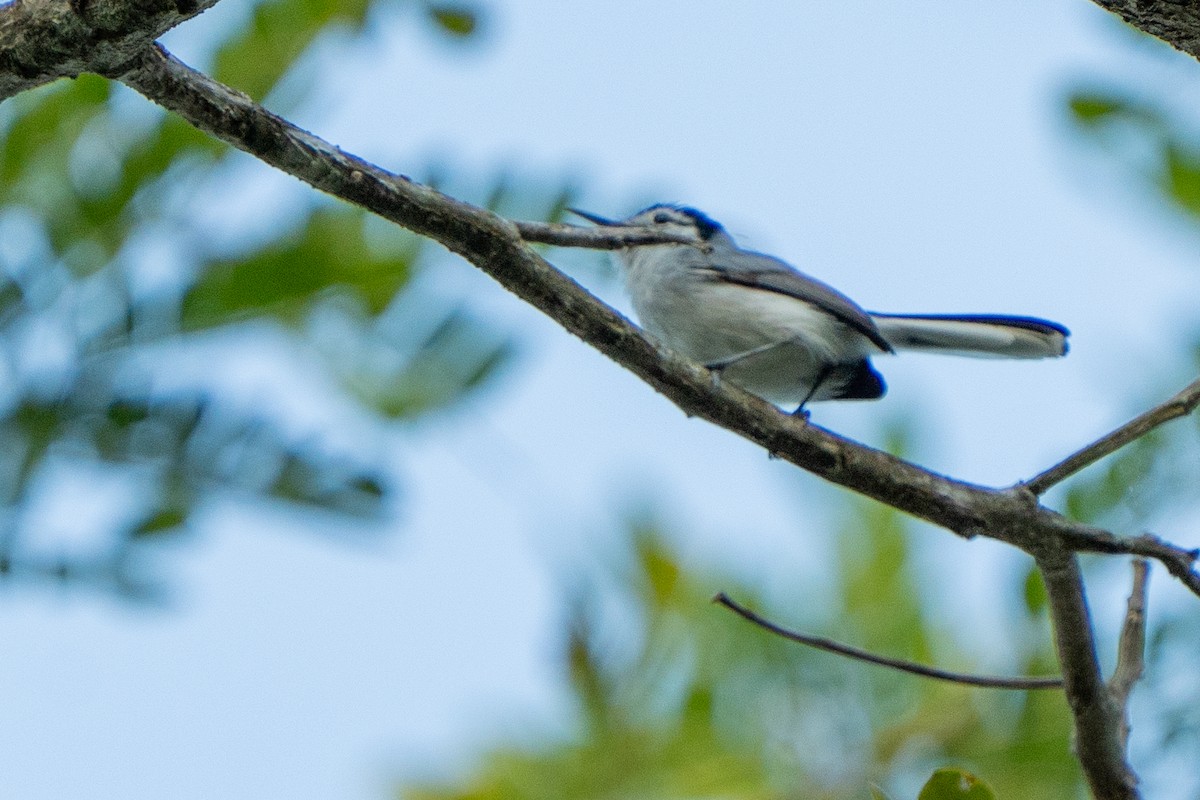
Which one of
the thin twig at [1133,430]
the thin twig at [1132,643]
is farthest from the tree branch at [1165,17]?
the thin twig at [1132,643]

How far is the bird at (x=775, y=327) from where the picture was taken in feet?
12.4

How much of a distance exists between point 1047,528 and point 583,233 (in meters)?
0.90

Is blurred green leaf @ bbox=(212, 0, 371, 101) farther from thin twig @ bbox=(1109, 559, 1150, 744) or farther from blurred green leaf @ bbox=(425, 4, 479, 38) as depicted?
thin twig @ bbox=(1109, 559, 1150, 744)

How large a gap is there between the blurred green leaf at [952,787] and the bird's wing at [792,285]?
2.18 meters

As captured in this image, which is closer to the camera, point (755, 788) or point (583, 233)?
point (583, 233)

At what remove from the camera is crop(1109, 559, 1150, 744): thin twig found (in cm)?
211

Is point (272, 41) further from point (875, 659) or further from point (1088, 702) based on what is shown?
point (1088, 702)

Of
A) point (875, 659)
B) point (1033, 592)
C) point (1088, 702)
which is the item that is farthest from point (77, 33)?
point (1033, 592)

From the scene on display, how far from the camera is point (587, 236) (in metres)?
2.06

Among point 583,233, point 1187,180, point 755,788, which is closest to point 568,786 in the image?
point 755,788

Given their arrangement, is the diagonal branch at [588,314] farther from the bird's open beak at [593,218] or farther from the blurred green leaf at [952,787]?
the bird's open beak at [593,218]

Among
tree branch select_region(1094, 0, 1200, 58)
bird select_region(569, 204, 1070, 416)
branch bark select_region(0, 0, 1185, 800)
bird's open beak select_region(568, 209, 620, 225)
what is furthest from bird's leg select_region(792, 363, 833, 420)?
tree branch select_region(1094, 0, 1200, 58)

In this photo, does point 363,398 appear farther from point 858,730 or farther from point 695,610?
point 858,730

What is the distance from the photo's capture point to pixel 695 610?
3139 mm
